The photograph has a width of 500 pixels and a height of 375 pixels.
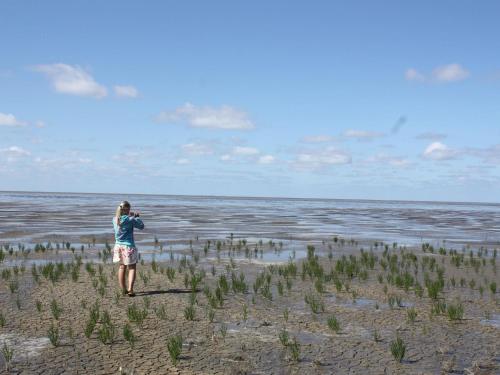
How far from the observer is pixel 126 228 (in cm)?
1088

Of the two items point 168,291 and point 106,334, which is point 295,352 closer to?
point 106,334

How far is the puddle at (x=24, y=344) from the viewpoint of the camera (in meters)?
7.20

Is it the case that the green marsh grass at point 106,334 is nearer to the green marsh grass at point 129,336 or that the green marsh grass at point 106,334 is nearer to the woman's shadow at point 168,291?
the green marsh grass at point 129,336

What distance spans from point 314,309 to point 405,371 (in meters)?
3.27

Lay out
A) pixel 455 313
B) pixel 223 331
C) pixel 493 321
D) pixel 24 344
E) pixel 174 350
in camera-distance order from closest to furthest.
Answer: pixel 174 350, pixel 24 344, pixel 223 331, pixel 455 313, pixel 493 321

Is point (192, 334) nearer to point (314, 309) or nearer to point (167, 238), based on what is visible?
point (314, 309)

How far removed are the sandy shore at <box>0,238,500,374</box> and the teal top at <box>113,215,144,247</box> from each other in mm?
1305

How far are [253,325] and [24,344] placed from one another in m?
3.87

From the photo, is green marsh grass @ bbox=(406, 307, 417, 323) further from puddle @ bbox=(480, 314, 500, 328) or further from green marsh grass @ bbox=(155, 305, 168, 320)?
green marsh grass @ bbox=(155, 305, 168, 320)

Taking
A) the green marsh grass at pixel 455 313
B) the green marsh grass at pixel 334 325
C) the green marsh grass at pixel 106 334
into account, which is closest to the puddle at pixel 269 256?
the green marsh grass at pixel 455 313

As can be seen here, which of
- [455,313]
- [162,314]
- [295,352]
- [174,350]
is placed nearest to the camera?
[174,350]

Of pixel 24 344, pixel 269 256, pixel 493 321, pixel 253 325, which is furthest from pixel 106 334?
pixel 269 256

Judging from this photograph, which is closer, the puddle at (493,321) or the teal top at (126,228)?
the puddle at (493,321)

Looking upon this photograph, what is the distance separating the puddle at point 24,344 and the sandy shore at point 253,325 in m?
0.02
